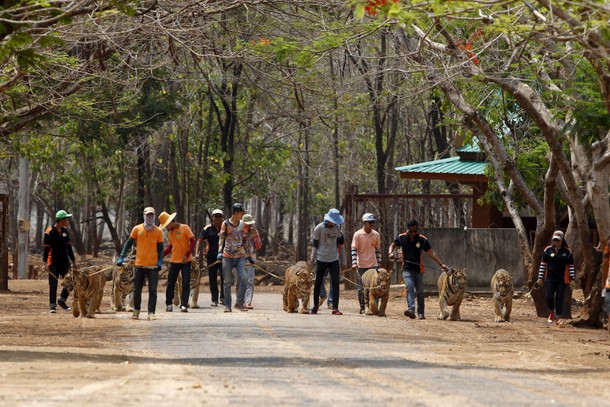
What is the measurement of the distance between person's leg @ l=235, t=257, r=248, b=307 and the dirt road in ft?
2.06

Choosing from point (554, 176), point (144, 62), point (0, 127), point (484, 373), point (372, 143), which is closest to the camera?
point (484, 373)

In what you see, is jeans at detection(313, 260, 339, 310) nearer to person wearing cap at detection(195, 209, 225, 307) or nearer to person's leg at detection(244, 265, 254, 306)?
person's leg at detection(244, 265, 254, 306)

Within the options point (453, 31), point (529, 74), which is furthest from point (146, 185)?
point (529, 74)

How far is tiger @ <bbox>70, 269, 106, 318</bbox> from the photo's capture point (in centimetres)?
2002

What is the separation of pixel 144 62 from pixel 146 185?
62.0ft

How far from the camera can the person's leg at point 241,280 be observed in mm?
22016

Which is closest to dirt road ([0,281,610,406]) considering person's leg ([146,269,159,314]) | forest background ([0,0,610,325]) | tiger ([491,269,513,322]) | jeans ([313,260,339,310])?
tiger ([491,269,513,322])

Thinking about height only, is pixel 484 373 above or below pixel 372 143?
below

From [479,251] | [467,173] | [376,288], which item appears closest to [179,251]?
[376,288]

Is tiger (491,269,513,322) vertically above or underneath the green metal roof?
underneath

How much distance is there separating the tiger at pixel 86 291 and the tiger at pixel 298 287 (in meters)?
3.49

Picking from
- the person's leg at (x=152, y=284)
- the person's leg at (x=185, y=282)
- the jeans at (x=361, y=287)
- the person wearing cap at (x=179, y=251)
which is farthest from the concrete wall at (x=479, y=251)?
the person's leg at (x=152, y=284)

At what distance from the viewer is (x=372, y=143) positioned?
56.8 m

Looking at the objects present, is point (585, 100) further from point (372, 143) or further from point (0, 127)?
point (372, 143)
